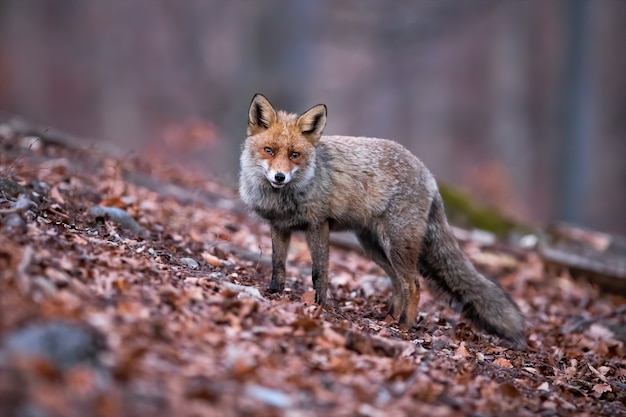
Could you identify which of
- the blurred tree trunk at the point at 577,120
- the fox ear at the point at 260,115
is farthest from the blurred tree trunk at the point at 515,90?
the fox ear at the point at 260,115

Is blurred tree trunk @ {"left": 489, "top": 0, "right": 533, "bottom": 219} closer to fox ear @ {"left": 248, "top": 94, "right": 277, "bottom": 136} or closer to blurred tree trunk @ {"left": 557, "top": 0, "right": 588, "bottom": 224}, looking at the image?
blurred tree trunk @ {"left": 557, "top": 0, "right": 588, "bottom": 224}

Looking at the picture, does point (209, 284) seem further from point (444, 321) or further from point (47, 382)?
point (444, 321)

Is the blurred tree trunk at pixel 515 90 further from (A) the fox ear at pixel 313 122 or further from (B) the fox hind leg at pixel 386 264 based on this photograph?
(A) the fox ear at pixel 313 122

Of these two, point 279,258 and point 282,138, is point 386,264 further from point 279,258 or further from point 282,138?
point 282,138

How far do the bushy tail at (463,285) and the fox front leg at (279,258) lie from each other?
158 cm

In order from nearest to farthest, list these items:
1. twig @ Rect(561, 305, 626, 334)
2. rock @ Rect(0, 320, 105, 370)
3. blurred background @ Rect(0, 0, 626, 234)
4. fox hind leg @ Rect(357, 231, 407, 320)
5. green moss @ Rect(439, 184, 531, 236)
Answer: rock @ Rect(0, 320, 105, 370) < fox hind leg @ Rect(357, 231, 407, 320) < twig @ Rect(561, 305, 626, 334) < green moss @ Rect(439, 184, 531, 236) < blurred background @ Rect(0, 0, 626, 234)

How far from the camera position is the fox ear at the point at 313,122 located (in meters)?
6.28

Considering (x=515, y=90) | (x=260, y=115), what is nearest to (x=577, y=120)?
(x=515, y=90)

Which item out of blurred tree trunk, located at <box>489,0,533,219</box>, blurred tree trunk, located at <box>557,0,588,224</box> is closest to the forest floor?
blurred tree trunk, located at <box>557,0,588,224</box>

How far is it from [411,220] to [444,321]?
4.08 ft

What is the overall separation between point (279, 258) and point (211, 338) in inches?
89.4

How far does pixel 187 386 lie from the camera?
3.33 metres

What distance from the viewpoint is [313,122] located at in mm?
6336

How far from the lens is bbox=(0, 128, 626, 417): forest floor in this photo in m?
3.23
